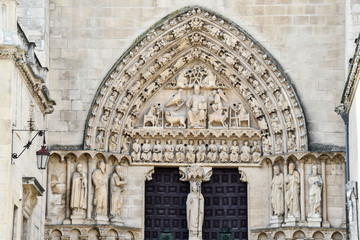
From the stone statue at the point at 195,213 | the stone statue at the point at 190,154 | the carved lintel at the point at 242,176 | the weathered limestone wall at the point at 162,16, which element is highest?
the weathered limestone wall at the point at 162,16

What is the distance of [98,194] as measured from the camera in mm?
27609

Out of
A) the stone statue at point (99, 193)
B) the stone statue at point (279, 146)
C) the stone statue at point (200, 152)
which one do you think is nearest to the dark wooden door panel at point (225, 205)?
the stone statue at point (200, 152)

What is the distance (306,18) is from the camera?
28.4 meters

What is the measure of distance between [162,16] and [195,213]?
181 inches

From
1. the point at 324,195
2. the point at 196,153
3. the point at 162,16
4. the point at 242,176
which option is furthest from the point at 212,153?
the point at 162,16

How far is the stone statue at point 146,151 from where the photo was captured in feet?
93.2

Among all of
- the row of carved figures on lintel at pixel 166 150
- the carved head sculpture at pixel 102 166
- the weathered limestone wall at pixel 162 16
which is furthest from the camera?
the weathered limestone wall at pixel 162 16

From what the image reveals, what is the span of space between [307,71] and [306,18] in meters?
1.25

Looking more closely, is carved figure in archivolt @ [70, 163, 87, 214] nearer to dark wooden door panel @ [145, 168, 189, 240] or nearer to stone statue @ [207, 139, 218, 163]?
dark wooden door panel @ [145, 168, 189, 240]

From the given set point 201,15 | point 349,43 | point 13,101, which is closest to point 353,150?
point 349,43

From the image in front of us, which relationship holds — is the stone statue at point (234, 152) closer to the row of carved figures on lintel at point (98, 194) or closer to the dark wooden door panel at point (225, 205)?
the dark wooden door panel at point (225, 205)

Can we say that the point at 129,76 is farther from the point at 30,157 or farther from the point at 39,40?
the point at 30,157

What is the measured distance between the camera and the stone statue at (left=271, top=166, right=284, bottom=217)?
27750 mm

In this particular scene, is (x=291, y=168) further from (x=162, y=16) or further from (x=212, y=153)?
(x=162, y=16)
